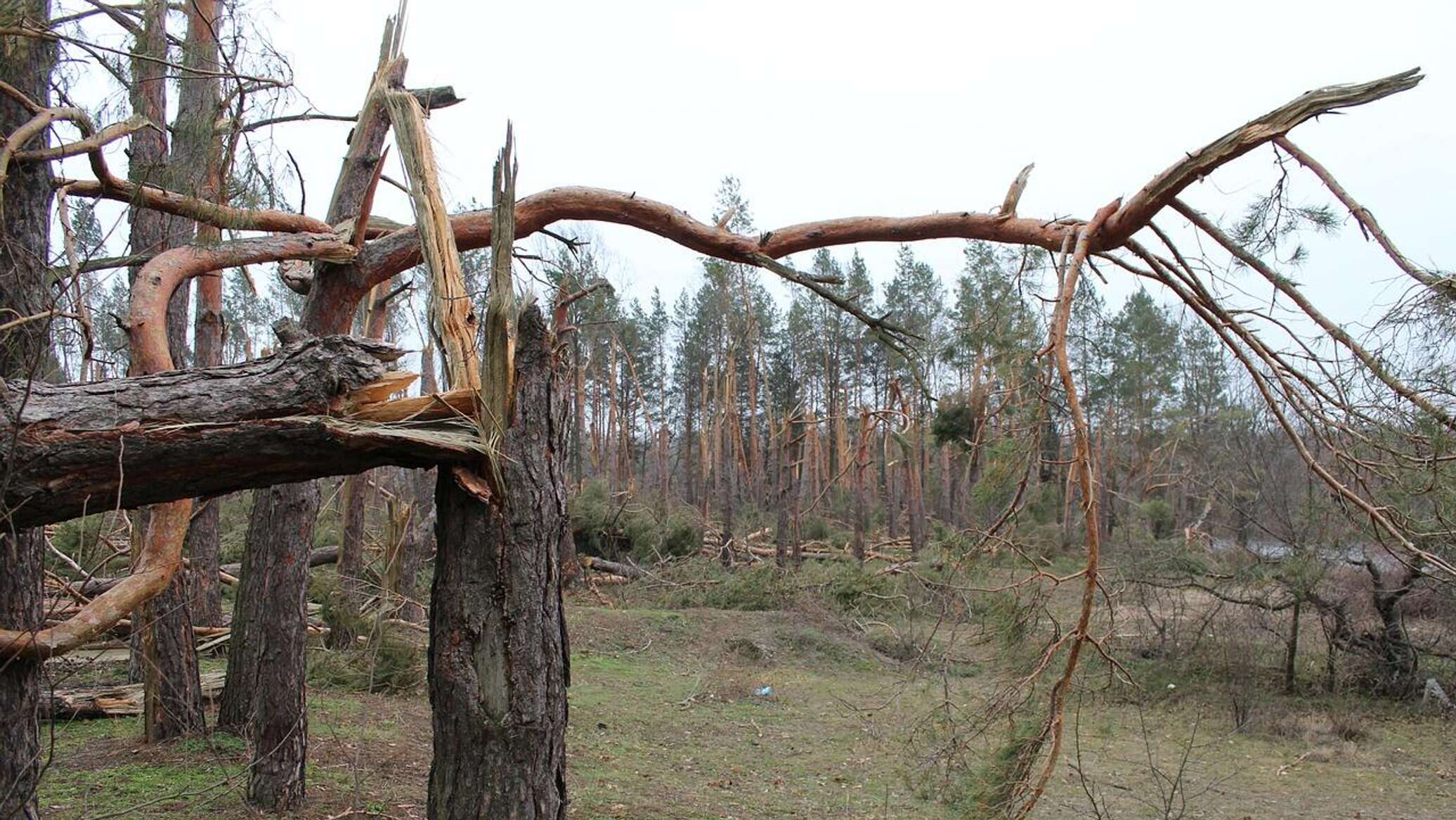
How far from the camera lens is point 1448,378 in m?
3.48

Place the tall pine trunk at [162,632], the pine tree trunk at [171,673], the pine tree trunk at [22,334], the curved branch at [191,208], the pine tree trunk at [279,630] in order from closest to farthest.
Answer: the pine tree trunk at [22,334], the curved branch at [191,208], the pine tree trunk at [279,630], the tall pine trunk at [162,632], the pine tree trunk at [171,673]

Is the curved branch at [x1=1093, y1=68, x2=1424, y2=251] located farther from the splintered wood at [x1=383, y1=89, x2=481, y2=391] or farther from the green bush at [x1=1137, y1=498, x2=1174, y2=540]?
the green bush at [x1=1137, y1=498, x2=1174, y2=540]

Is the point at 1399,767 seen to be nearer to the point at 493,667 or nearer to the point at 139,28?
the point at 493,667

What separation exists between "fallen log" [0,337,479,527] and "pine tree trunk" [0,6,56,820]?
15.4 inches

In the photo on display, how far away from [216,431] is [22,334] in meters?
1.46

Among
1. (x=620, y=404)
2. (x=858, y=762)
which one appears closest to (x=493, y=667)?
(x=858, y=762)

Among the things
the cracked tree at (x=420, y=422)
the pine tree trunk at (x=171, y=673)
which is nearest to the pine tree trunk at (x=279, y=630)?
the pine tree trunk at (x=171, y=673)

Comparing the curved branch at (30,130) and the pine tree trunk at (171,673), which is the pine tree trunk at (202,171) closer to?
the pine tree trunk at (171,673)

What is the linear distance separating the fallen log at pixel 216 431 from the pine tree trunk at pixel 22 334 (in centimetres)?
39

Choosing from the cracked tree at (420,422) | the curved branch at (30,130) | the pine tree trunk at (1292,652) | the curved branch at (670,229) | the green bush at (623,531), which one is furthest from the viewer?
the green bush at (623,531)

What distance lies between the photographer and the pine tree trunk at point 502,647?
2.84m

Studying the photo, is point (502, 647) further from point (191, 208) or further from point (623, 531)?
point (623, 531)

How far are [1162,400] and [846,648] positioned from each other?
83.3 feet

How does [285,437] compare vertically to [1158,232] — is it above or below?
below
